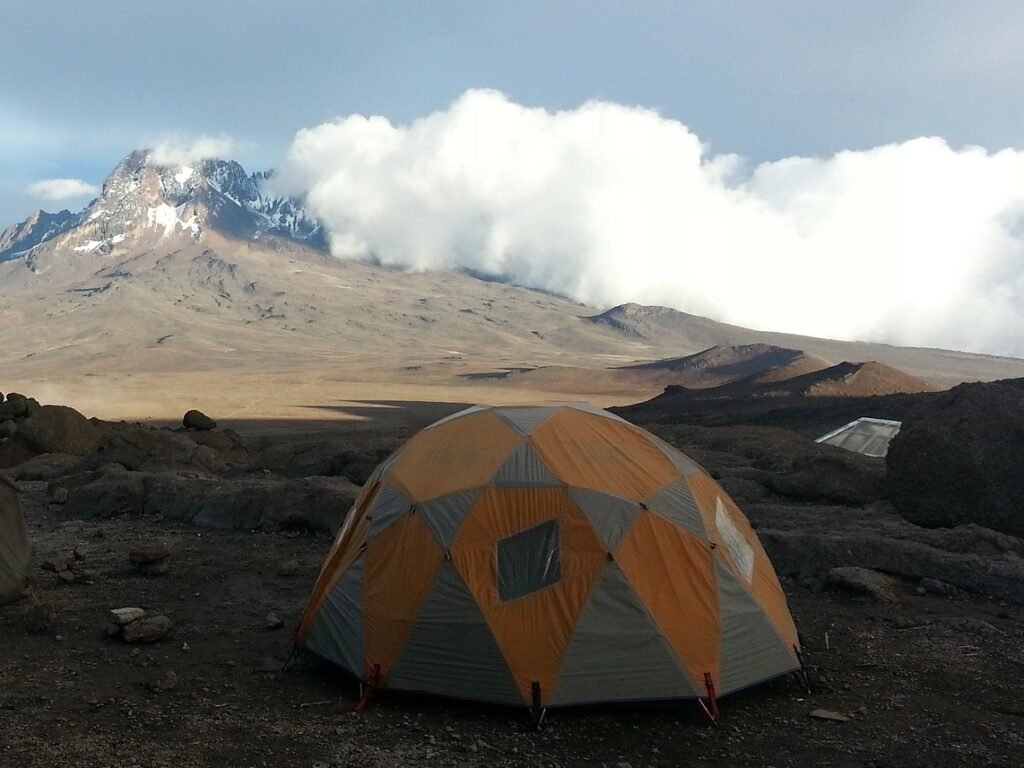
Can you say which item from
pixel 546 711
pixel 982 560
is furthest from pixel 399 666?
pixel 982 560

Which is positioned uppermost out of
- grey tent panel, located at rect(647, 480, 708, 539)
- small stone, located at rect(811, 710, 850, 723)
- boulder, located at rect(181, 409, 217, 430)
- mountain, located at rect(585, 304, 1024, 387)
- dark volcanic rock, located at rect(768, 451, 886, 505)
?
mountain, located at rect(585, 304, 1024, 387)

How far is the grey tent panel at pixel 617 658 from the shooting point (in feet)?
20.9

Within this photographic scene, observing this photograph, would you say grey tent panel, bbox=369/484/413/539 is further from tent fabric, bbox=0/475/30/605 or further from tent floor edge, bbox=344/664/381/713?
tent fabric, bbox=0/475/30/605

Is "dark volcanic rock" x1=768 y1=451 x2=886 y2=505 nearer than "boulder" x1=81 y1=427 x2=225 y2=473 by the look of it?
Yes

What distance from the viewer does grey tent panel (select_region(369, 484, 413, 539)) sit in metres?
7.29

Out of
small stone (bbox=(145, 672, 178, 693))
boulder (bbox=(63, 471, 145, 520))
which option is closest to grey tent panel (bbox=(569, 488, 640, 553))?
small stone (bbox=(145, 672, 178, 693))

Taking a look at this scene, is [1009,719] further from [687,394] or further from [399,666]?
[687,394]

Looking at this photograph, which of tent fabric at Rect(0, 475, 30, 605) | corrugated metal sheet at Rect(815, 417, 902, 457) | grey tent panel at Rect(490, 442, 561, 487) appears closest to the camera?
grey tent panel at Rect(490, 442, 561, 487)

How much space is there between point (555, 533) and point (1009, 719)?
3.75m

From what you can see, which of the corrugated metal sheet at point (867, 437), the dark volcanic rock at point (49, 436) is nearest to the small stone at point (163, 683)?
the dark volcanic rock at point (49, 436)

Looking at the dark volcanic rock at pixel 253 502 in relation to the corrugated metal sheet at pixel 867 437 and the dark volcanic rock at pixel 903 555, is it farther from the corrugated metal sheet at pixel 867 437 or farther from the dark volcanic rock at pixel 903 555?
the corrugated metal sheet at pixel 867 437

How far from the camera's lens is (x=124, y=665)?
7.26 metres

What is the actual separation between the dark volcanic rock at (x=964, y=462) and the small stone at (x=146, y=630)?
1027 cm

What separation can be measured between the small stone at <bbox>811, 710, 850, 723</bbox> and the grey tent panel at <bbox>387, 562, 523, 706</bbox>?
7.66 ft
